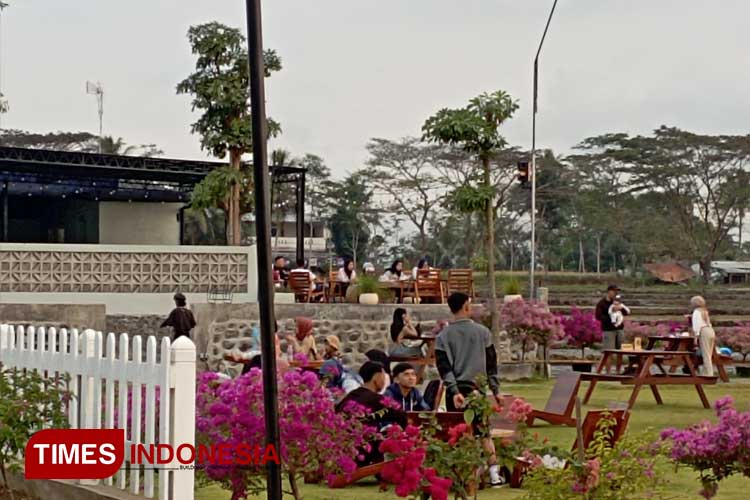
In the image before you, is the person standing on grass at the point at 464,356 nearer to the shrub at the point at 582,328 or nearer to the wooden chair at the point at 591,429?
the wooden chair at the point at 591,429

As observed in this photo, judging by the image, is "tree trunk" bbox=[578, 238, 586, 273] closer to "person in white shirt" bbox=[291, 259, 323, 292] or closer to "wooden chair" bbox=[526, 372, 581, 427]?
"person in white shirt" bbox=[291, 259, 323, 292]

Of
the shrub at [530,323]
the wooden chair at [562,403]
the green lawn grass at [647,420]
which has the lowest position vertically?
the green lawn grass at [647,420]

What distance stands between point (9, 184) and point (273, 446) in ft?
101

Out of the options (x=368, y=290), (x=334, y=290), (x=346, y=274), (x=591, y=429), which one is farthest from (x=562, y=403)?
(x=346, y=274)

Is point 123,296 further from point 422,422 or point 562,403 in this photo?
point 422,422

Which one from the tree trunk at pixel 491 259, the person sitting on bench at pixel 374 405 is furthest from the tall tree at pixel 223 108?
the person sitting on bench at pixel 374 405

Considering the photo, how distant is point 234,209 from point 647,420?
13.7m

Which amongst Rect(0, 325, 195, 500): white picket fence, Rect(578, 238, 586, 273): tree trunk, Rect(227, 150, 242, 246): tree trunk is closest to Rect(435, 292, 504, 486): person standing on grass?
Rect(0, 325, 195, 500): white picket fence

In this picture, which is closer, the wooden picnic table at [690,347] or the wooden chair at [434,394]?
the wooden chair at [434,394]

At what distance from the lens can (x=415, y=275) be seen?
78.0ft

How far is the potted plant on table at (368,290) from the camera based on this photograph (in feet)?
74.0

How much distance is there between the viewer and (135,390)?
6.83 m

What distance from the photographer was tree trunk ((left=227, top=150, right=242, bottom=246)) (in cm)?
2558

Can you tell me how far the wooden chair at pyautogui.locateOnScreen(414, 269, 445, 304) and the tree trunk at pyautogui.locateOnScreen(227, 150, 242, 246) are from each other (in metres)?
4.14
